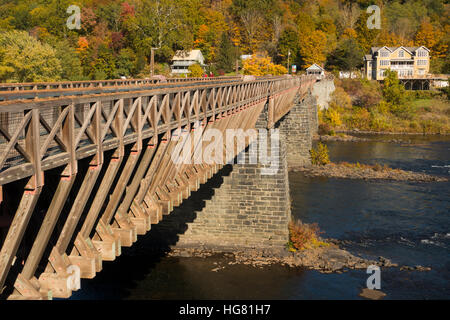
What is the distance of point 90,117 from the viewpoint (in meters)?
9.12

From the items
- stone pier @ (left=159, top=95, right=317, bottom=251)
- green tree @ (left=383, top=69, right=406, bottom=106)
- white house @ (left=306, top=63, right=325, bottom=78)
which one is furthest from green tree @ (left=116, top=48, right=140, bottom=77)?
stone pier @ (left=159, top=95, right=317, bottom=251)

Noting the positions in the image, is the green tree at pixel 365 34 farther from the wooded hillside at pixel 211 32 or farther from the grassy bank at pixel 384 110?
the grassy bank at pixel 384 110

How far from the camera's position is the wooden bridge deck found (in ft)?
25.0

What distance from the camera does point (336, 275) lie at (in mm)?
24719

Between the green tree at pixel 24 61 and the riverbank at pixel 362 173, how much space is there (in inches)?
1208

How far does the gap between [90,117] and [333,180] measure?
38336 millimetres

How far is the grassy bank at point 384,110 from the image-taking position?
80.0 metres

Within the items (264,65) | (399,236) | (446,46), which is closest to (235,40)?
(264,65)

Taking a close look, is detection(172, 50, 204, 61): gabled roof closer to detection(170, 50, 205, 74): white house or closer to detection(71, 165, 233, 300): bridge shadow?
detection(170, 50, 205, 74): white house

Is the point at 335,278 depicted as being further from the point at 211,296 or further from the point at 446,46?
the point at 446,46

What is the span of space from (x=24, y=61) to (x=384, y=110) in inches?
2198

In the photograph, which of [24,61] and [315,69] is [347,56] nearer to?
[315,69]

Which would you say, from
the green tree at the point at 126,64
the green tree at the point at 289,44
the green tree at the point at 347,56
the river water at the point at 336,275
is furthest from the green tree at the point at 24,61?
the green tree at the point at 347,56
